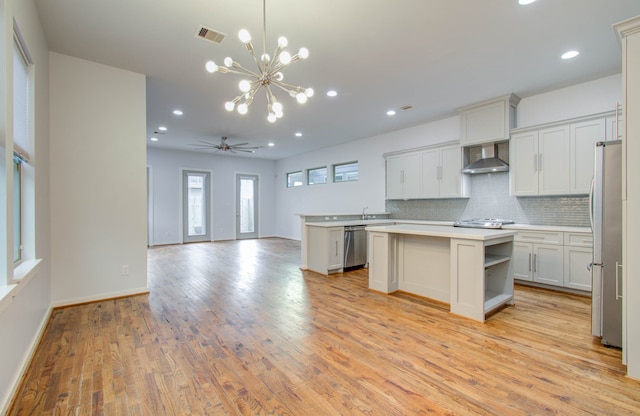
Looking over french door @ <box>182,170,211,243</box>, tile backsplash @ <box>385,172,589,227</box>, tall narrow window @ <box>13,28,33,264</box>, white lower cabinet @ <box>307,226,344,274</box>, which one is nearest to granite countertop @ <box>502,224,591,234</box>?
tile backsplash @ <box>385,172,589,227</box>

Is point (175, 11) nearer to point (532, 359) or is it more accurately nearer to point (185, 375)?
point (185, 375)

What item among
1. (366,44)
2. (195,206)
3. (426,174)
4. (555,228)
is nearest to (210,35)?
(366,44)

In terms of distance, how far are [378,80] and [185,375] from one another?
4.12 metres

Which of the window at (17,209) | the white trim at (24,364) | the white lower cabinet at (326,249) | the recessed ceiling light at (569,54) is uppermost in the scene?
the recessed ceiling light at (569,54)

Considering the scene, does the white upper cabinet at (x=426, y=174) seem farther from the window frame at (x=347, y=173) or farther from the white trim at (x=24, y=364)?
the white trim at (x=24, y=364)

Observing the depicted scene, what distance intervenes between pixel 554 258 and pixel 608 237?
189cm

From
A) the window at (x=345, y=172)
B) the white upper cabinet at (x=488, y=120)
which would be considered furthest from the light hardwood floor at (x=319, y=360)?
the window at (x=345, y=172)

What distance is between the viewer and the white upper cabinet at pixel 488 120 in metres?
4.70

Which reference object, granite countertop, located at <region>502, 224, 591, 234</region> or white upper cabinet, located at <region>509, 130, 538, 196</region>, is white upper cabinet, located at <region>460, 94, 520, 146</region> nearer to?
white upper cabinet, located at <region>509, 130, 538, 196</region>

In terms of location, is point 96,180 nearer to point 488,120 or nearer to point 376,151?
point 376,151

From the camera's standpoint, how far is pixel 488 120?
4918 millimetres

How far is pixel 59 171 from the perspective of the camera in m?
3.39

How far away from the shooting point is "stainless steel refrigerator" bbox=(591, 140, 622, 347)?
94.3 inches

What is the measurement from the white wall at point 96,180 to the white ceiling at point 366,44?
326 mm
